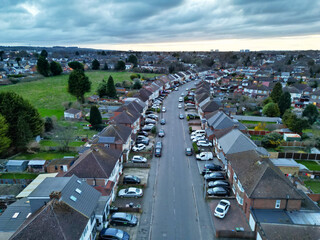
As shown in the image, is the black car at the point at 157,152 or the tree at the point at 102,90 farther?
the tree at the point at 102,90

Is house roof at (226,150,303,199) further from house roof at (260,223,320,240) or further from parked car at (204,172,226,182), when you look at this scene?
house roof at (260,223,320,240)

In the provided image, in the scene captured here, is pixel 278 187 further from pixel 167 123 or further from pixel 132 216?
pixel 167 123

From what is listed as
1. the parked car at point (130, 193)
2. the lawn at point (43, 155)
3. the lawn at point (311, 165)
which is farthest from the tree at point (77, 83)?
the lawn at point (311, 165)

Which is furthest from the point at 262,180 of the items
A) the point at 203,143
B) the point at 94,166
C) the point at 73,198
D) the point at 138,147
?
the point at 138,147

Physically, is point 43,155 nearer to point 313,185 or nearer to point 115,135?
point 115,135

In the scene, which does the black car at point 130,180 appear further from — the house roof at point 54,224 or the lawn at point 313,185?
the lawn at point 313,185

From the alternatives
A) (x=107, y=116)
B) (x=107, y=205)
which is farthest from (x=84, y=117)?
(x=107, y=205)
